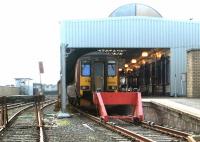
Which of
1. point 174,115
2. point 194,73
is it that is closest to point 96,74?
point 174,115

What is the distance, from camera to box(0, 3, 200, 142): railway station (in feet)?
48.5

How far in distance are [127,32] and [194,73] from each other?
794cm

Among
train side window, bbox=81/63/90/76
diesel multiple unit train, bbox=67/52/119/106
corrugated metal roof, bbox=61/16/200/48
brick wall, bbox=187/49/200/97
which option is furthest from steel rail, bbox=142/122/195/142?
corrugated metal roof, bbox=61/16/200/48

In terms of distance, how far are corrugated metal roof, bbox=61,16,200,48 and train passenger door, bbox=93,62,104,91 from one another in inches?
408

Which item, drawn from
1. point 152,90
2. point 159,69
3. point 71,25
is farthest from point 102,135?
point 152,90

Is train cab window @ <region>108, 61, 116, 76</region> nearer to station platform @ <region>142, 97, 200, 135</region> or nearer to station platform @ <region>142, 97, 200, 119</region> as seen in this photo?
station platform @ <region>142, 97, 200, 135</region>

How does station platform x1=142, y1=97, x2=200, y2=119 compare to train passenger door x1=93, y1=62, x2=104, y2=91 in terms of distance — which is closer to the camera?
station platform x1=142, y1=97, x2=200, y2=119

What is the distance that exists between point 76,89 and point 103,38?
417 inches

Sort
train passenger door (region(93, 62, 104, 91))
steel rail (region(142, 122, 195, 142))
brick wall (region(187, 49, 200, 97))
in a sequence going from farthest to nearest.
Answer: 1. brick wall (region(187, 49, 200, 97))
2. train passenger door (region(93, 62, 104, 91))
3. steel rail (region(142, 122, 195, 142))

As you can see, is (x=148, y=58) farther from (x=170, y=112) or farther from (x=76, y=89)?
(x=170, y=112)

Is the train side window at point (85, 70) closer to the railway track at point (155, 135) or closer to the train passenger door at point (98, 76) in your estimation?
the train passenger door at point (98, 76)

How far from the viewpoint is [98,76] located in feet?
74.7

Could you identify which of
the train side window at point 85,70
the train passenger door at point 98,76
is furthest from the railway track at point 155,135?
the train side window at point 85,70

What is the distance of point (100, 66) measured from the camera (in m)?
22.8
